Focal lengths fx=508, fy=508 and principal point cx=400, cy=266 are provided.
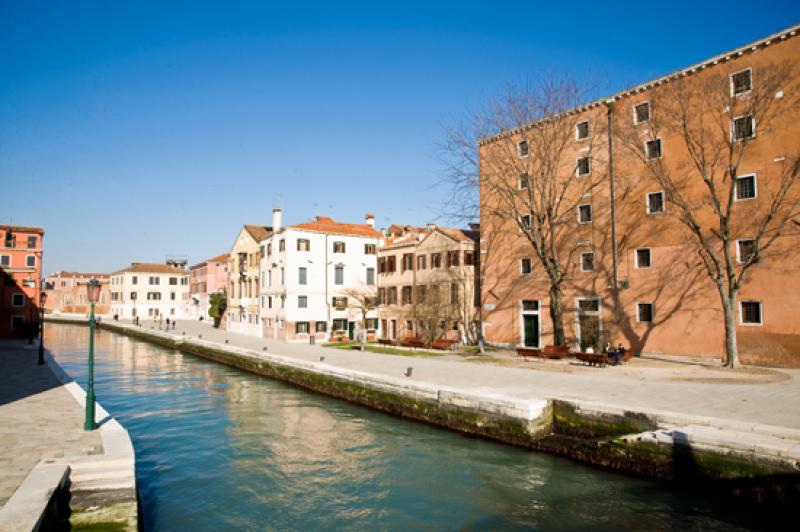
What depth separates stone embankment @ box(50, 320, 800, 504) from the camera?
8961mm

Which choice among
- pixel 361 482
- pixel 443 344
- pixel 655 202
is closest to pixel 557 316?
pixel 655 202

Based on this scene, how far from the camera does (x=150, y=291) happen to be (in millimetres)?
82875

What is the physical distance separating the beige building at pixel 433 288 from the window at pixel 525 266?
4156 millimetres

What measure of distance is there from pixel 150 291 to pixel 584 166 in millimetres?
76238

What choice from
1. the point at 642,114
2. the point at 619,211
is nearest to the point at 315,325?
the point at 619,211

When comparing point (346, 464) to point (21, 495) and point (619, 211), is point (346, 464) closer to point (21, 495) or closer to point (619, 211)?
point (21, 495)

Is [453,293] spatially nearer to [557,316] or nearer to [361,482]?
[557,316]

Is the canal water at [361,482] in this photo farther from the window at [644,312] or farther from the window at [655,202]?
the window at [655,202]

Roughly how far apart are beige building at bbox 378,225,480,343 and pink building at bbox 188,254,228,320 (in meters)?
35.3

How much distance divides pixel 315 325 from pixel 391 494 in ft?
99.9

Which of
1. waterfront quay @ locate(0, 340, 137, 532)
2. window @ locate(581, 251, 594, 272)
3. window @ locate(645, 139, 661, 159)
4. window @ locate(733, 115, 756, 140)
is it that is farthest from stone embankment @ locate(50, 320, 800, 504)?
window @ locate(645, 139, 661, 159)

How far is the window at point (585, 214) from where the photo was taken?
26109 mm

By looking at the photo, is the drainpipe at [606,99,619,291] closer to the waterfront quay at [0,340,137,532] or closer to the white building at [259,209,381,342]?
the white building at [259,209,381,342]

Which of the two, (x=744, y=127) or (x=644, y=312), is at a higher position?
(x=744, y=127)
